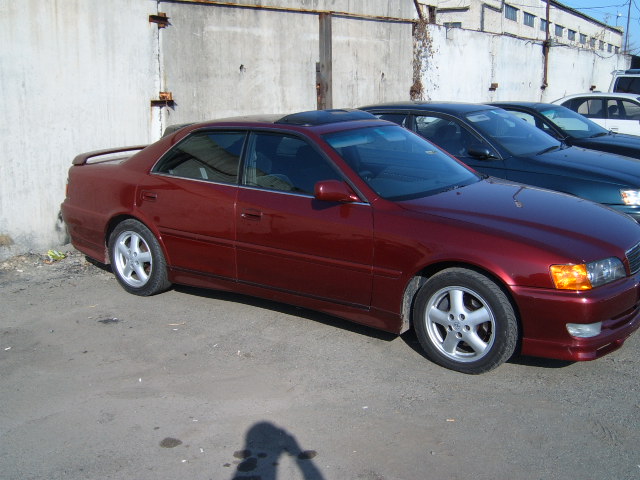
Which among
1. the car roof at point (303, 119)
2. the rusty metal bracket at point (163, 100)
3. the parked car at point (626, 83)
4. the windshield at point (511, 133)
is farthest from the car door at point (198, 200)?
the parked car at point (626, 83)

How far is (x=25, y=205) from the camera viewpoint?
7527 mm

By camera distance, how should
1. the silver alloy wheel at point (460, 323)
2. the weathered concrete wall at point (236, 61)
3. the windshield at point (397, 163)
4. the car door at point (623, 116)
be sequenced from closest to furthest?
the silver alloy wheel at point (460, 323)
the windshield at point (397, 163)
the weathered concrete wall at point (236, 61)
the car door at point (623, 116)

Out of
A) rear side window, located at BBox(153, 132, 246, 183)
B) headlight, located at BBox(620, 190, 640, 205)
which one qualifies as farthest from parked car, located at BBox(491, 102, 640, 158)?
rear side window, located at BBox(153, 132, 246, 183)

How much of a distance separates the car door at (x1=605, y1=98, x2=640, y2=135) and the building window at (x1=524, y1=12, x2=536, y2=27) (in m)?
30.1

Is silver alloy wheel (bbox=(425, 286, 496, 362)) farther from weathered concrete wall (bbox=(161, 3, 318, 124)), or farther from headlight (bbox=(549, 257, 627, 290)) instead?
weathered concrete wall (bbox=(161, 3, 318, 124))

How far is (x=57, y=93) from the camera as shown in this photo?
25.2 feet

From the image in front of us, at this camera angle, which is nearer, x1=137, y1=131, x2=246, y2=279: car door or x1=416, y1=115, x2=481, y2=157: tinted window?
x1=137, y1=131, x2=246, y2=279: car door

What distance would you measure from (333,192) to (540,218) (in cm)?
136

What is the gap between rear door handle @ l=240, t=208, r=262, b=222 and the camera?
17.2ft

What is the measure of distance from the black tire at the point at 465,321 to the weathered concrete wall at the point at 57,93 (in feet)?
15.5

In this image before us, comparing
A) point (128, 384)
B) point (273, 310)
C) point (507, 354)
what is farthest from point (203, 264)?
point (507, 354)

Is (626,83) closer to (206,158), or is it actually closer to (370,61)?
(370,61)

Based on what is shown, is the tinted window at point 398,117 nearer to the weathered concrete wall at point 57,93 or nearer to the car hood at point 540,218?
the car hood at point 540,218

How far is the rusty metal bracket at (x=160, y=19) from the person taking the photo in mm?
8508
